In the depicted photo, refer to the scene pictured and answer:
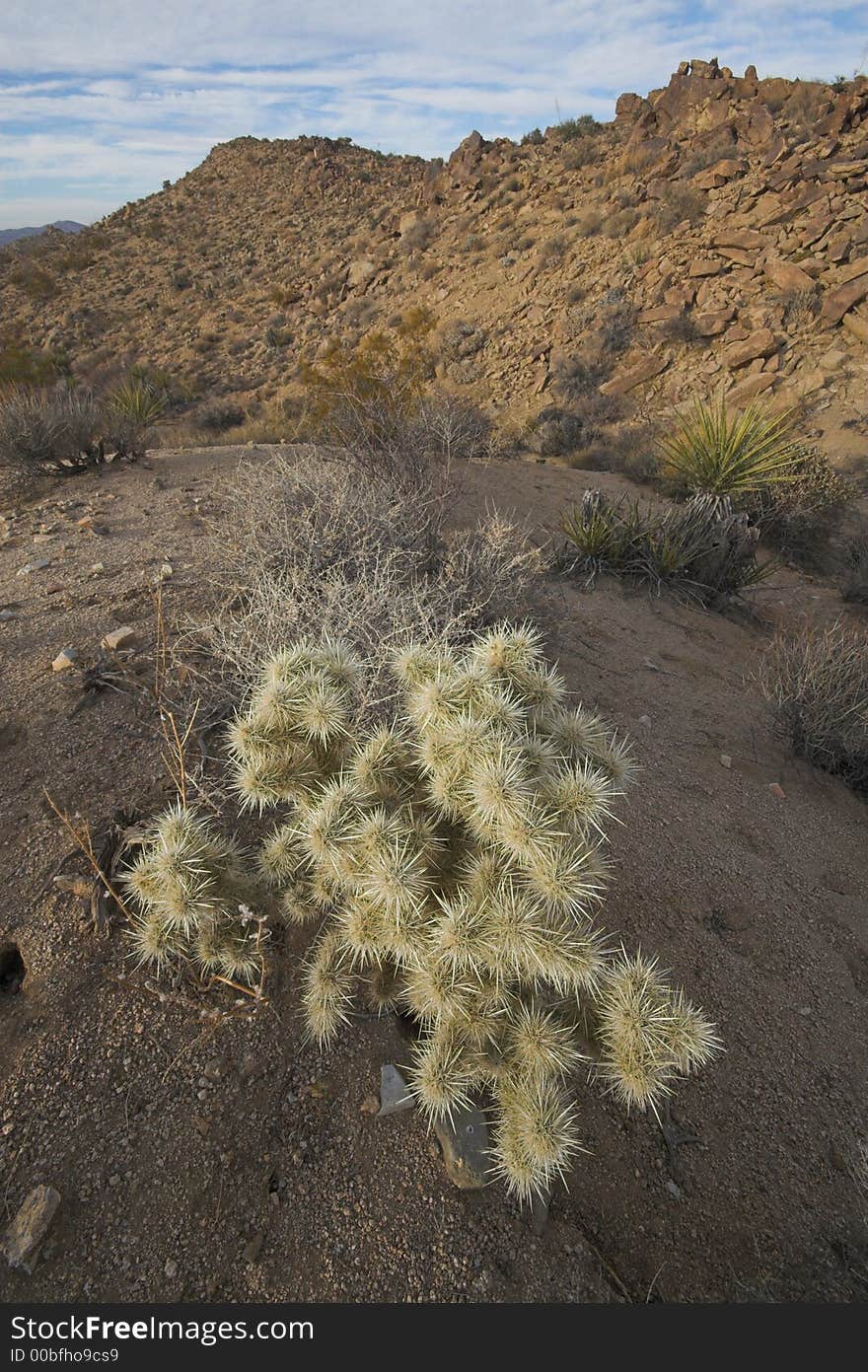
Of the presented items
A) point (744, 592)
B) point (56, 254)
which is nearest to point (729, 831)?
point (744, 592)

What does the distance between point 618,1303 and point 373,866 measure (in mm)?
1363

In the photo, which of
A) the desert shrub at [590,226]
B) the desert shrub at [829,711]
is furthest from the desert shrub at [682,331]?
the desert shrub at [829,711]

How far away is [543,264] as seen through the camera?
18812 millimetres

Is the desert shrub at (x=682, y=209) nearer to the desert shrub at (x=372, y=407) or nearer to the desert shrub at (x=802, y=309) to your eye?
the desert shrub at (x=802, y=309)

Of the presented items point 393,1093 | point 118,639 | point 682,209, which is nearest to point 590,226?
point 682,209

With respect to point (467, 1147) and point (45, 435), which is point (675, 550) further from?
point (45, 435)

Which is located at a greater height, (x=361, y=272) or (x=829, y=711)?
(x=361, y=272)

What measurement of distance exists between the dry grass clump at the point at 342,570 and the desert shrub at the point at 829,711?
1.94m

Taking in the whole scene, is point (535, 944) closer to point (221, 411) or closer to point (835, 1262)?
point (835, 1262)

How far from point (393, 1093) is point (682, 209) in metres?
21.2

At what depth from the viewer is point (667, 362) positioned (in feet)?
48.5

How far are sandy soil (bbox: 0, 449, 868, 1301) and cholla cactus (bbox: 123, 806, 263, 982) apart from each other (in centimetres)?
18

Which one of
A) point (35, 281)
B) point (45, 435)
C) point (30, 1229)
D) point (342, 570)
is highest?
point (35, 281)

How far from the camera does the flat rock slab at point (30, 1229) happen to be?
1666mm
